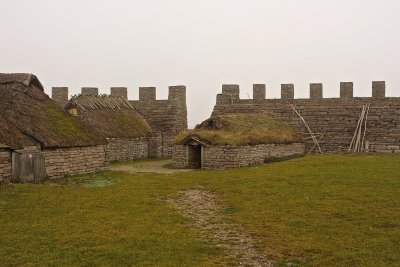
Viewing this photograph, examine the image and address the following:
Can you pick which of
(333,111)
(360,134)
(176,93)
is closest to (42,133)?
(176,93)

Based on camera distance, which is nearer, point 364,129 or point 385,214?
point 385,214

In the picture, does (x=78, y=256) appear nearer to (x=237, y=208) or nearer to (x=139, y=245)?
(x=139, y=245)

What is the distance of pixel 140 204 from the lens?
1680cm

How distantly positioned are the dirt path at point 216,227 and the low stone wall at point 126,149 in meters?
16.2

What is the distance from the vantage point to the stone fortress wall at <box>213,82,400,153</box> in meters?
34.2

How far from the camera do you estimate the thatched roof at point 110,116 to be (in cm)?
3512

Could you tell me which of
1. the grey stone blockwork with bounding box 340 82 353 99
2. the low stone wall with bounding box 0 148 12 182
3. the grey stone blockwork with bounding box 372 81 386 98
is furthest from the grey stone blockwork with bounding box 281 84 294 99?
the low stone wall with bounding box 0 148 12 182

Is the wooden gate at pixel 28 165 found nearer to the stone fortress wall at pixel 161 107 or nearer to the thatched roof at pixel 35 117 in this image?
the thatched roof at pixel 35 117

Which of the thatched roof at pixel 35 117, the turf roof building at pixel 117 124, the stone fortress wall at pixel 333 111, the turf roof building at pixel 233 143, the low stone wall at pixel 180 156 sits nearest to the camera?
the thatched roof at pixel 35 117

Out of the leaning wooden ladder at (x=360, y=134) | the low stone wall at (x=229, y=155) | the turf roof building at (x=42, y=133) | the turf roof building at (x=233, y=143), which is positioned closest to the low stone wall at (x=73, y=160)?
the turf roof building at (x=42, y=133)

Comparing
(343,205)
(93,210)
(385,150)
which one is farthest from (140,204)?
(385,150)

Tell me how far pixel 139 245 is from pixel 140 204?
16.8 feet

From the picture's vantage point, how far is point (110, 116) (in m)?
37.8

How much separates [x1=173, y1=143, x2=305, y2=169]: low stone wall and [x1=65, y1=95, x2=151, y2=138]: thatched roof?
6.33 m
